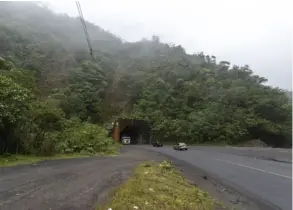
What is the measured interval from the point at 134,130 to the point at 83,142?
4245 centimetres

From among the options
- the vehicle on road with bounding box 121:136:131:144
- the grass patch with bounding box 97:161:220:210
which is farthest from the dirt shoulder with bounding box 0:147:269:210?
the vehicle on road with bounding box 121:136:131:144

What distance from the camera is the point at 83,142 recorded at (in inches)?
1053

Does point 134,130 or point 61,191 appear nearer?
point 61,191

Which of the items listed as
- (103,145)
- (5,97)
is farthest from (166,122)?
(5,97)

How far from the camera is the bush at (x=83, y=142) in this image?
25470 mm

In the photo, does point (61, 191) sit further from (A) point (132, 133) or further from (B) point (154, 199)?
(A) point (132, 133)

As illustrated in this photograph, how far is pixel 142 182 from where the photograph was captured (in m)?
10.6

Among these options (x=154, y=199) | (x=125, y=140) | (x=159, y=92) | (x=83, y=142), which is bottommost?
(x=154, y=199)

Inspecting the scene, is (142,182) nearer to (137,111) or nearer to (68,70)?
(137,111)

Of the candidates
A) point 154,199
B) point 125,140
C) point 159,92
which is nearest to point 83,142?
point 154,199

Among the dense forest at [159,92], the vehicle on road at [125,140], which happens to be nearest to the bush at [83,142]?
the dense forest at [159,92]

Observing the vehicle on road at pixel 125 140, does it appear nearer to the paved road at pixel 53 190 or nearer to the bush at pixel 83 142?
the bush at pixel 83 142

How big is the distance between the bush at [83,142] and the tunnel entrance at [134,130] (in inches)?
1307

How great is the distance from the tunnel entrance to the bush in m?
33.2
